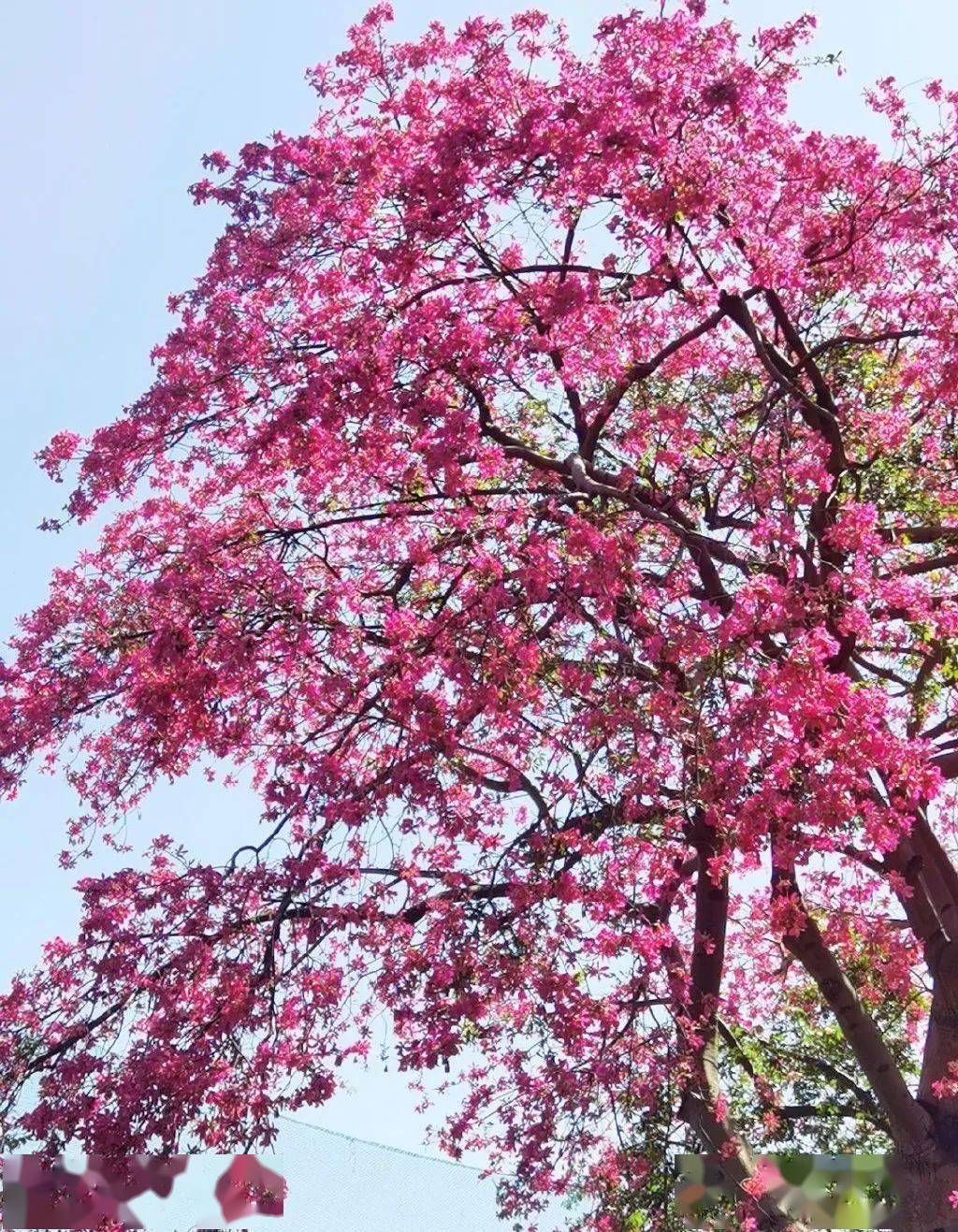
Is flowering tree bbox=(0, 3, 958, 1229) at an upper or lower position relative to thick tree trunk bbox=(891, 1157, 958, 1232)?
upper

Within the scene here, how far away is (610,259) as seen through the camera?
7.04 meters

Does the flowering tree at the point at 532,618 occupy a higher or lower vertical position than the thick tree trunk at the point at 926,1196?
higher

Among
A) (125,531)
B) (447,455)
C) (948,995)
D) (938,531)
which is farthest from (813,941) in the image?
(125,531)

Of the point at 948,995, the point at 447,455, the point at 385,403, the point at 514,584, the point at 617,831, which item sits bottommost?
the point at 948,995

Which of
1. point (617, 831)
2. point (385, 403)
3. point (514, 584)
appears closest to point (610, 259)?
point (385, 403)

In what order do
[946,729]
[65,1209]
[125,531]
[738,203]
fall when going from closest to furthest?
[65,1209] → [738,203] → [946,729] → [125,531]

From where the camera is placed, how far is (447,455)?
6.68 m

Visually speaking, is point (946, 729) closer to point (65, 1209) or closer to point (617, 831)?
point (617, 831)

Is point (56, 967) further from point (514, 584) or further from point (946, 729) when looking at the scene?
point (946, 729)

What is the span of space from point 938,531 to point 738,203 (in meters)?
2.02

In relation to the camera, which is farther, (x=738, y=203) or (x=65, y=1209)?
(x=738, y=203)

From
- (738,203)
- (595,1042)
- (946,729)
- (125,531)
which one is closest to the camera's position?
(595,1042)

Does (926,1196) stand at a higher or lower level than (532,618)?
lower

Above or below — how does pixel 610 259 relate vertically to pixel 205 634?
above
